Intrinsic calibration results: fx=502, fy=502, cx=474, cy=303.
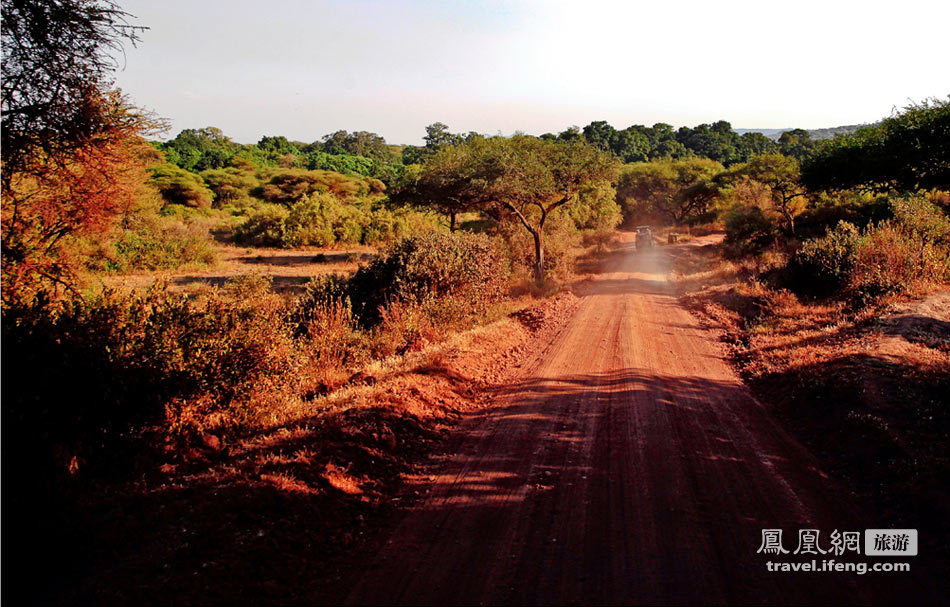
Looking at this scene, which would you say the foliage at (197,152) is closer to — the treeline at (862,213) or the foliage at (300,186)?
the foliage at (300,186)

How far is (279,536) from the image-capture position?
3.89 meters

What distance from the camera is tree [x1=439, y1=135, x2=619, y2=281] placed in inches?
685

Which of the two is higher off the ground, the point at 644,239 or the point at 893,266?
the point at 644,239

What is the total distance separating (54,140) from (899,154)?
18617mm

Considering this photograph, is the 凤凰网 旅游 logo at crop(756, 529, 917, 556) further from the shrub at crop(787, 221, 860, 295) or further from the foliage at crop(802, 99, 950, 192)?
the foliage at crop(802, 99, 950, 192)

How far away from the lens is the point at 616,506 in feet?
14.7

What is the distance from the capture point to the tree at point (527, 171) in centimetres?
1739

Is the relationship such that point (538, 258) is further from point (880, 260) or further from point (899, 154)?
point (899, 154)

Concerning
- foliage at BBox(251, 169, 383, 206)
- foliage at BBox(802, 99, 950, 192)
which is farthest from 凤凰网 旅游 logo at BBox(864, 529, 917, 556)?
foliage at BBox(251, 169, 383, 206)

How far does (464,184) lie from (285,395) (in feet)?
44.7

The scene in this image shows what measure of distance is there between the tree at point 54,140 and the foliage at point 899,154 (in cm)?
1747

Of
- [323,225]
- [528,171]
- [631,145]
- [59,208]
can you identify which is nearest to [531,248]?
[528,171]

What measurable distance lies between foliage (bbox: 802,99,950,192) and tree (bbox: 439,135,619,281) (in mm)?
7579

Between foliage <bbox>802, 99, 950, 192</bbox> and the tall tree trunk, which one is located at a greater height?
foliage <bbox>802, 99, 950, 192</bbox>
